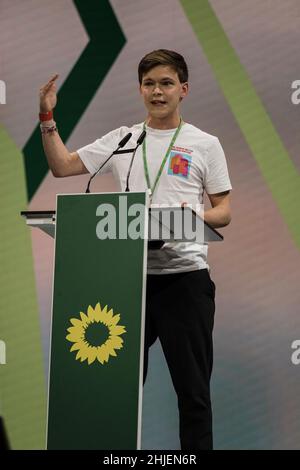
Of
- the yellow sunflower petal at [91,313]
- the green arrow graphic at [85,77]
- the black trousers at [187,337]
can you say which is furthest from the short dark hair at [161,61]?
the green arrow graphic at [85,77]

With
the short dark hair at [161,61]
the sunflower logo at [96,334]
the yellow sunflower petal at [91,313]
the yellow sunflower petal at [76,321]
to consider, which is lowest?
the sunflower logo at [96,334]

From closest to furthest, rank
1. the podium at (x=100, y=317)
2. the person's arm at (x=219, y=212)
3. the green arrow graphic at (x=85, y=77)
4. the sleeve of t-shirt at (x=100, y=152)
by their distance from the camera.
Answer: the podium at (x=100, y=317) < the person's arm at (x=219, y=212) < the sleeve of t-shirt at (x=100, y=152) < the green arrow graphic at (x=85, y=77)

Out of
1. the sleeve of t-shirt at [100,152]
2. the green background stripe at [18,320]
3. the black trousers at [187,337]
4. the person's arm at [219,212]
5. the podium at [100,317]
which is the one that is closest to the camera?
the podium at [100,317]

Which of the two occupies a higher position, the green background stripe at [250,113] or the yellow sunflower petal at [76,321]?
the green background stripe at [250,113]

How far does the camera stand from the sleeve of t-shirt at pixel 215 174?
92.7 inches

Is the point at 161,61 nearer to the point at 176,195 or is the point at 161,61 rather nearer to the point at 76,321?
the point at 176,195

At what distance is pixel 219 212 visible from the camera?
7.43 ft

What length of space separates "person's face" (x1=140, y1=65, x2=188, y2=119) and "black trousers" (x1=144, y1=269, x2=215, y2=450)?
24.8 inches

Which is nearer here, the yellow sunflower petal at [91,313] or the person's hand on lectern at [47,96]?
the yellow sunflower petal at [91,313]

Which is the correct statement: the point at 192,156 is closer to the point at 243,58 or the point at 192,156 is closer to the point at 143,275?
the point at 143,275

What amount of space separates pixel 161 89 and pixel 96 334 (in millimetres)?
977

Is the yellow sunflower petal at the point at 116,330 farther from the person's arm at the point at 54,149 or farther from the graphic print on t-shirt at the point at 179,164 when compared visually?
the person's arm at the point at 54,149

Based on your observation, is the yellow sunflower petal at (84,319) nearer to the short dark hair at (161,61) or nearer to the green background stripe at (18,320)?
the short dark hair at (161,61)

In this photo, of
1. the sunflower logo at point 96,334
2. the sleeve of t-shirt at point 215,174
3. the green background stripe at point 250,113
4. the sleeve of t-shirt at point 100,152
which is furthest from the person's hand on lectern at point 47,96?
the green background stripe at point 250,113
